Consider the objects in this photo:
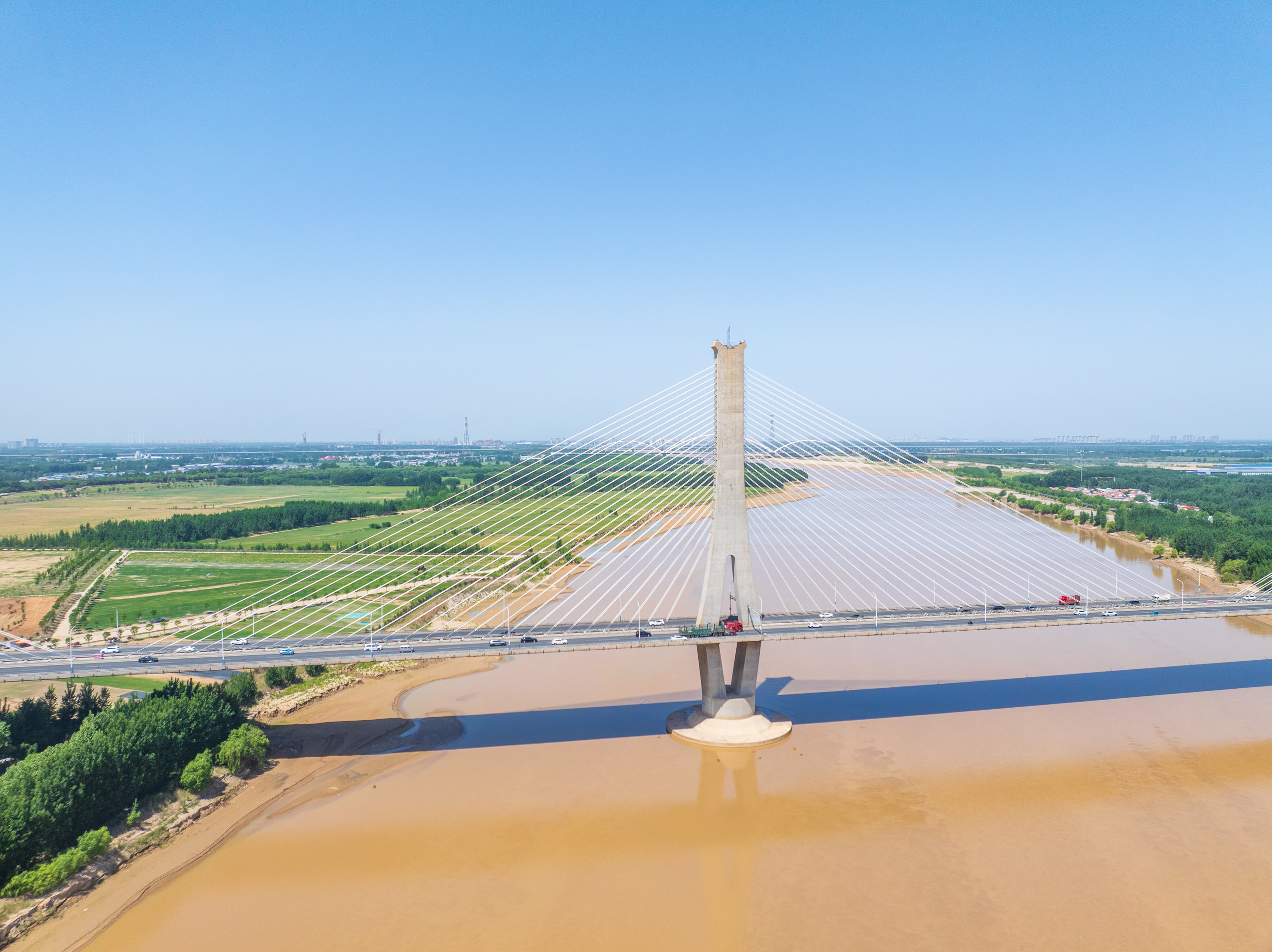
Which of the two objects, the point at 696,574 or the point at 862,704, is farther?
the point at 696,574

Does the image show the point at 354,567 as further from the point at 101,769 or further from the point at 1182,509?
the point at 1182,509

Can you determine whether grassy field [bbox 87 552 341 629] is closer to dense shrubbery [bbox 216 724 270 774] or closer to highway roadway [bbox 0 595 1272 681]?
highway roadway [bbox 0 595 1272 681]

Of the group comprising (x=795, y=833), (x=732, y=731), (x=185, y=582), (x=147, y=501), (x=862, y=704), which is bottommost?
(x=795, y=833)

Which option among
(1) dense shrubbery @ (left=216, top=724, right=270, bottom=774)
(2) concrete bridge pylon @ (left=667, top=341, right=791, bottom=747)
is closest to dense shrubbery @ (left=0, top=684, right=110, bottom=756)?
(1) dense shrubbery @ (left=216, top=724, right=270, bottom=774)

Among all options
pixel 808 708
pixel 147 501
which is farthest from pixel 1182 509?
pixel 147 501

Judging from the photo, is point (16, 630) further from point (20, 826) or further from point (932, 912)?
point (932, 912)

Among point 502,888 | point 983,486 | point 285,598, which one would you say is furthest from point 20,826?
point 983,486

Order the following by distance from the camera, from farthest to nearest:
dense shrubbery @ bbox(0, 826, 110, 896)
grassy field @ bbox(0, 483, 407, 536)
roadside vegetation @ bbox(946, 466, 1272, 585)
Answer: grassy field @ bbox(0, 483, 407, 536) → roadside vegetation @ bbox(946, 466, 1272, 585) → dense shrubbery @ bbox(0, 826, 110, 896)
